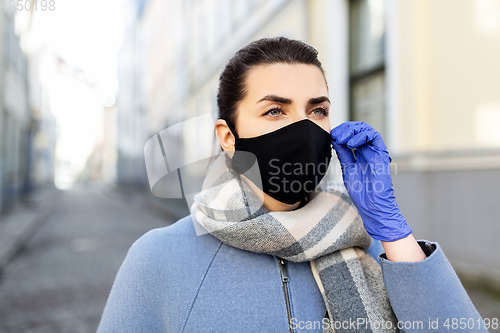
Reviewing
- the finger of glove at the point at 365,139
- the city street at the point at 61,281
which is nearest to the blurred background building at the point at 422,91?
the finger of glove at the point at 365,139

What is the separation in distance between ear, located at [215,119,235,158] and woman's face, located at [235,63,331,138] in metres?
0.09

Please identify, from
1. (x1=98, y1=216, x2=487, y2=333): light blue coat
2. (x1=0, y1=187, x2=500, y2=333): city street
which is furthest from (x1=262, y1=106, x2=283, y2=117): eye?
(x1=0, y1=187, x2=500, y2=333): city street

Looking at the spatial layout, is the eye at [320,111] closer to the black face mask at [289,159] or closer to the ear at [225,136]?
the black face mask at [289,159]

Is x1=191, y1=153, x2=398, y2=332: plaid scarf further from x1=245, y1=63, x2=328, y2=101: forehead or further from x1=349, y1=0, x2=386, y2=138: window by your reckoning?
x1=349, y1=0, x2=386, y2=138: window

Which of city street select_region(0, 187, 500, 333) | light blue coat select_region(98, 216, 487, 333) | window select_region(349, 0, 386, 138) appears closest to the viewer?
light blue coat select_region(98, 216, 487, 333)

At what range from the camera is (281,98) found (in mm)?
1344

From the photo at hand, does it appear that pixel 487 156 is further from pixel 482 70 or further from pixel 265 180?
pixel 265 180

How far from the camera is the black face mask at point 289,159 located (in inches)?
54.2

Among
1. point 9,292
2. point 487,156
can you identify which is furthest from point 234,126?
point 9,292

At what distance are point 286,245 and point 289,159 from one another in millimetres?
343

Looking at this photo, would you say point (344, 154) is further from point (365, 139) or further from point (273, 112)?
point (273, 112)

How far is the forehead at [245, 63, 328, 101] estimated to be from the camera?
4.44 feet

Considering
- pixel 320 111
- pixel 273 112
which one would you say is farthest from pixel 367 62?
pixel 273 112

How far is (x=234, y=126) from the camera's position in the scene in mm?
1492
